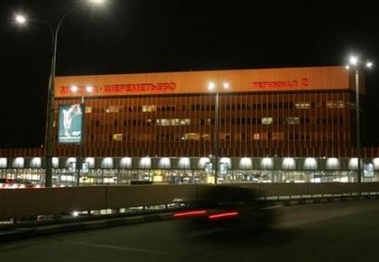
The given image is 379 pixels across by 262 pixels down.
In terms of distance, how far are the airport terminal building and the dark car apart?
260 feet

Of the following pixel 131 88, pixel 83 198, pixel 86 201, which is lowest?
pixel 86 201

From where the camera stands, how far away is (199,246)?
14.8 metres

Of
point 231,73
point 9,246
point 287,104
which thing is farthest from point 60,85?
point 9,246

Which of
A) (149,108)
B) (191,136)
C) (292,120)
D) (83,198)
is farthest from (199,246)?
(149,108)

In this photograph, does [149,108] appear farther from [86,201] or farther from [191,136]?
[86,201]

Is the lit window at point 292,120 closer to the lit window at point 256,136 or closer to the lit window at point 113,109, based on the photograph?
the lit window at point 256,136

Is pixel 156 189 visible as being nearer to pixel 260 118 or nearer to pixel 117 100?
pixel 260 118

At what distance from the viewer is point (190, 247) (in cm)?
1462

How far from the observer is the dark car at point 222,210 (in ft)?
52.2

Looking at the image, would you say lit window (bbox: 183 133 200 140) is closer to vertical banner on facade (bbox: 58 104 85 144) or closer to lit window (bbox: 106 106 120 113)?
lit window (bbox: 106 106 120 113)

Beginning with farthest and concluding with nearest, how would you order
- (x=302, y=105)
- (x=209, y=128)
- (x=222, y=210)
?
(x=209, y=128)
(x=302, y=105)
(x=222, y=210)

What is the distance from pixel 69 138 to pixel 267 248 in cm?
1302

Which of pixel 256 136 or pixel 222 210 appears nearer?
pixel 222 210

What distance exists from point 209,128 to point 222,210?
93799mm
